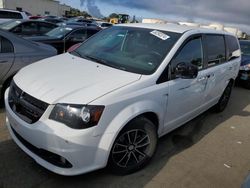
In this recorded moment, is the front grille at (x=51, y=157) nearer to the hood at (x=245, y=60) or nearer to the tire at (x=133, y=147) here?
the tire at (x=133, y=147)

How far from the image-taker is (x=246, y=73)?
31.1 ft

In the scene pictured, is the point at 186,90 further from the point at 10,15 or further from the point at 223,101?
the point at 10,15

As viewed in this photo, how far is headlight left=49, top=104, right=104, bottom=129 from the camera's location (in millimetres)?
2859

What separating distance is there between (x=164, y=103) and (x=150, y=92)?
373 millimetres

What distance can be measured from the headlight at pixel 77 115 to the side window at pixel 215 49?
256 centimetres

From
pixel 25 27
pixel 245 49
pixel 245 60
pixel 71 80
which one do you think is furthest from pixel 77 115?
pixel 25 27

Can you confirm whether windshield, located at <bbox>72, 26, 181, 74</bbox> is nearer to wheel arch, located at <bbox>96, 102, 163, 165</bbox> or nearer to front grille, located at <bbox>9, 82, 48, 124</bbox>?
wheel arch, located at <bbox>96, 102, 163, 165</bbox>

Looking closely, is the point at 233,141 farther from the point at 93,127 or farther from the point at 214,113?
the point at 93,127

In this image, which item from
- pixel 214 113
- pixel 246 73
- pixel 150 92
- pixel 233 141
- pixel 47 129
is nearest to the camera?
pixel 47 129

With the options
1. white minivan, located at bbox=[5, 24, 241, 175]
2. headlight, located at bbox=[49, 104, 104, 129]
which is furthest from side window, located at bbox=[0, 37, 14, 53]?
headlight, located at bbox=[49, 104, 104, 129]

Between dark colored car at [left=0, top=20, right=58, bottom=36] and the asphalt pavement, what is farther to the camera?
dark colored car at [left=0, top=20, right=58, bottom=36]

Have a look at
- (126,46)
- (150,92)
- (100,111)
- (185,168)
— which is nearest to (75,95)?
(100,111)

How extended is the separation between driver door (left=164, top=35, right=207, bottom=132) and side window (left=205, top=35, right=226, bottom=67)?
0.29 meters

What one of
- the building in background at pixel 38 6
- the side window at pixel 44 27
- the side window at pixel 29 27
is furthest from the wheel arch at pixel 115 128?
the building in background at pixel 38 6
